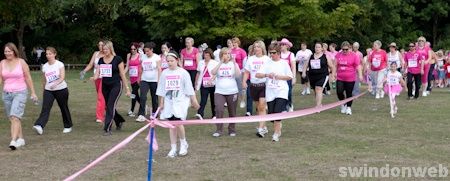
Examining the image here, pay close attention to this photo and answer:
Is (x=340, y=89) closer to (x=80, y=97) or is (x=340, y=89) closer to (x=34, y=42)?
(x=80, y=97)

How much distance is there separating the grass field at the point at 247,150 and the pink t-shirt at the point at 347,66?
967 millimetres

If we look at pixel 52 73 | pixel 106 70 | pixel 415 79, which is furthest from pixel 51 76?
pixel 415 79

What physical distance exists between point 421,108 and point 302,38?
24606 mm

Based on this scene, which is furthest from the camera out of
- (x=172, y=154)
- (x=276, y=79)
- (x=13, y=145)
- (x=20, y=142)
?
(x=276, y=79)

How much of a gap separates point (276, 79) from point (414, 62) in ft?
32.5

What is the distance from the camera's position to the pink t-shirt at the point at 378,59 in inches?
733

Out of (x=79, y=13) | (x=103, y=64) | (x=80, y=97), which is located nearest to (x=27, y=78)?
(x=103, y=64)

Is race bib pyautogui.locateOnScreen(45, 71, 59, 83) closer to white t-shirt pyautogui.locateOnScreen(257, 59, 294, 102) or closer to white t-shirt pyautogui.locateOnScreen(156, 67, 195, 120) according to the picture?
white t-shirt pyautogui.locateOnScreen(156, 67, 195, 120)

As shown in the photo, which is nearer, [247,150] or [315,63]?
[247,150]

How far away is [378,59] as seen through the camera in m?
18.7

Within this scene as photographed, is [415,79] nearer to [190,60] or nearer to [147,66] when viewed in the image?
[190,60]

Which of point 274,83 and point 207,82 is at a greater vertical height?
point 274,83

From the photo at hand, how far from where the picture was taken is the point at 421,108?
53.3ft

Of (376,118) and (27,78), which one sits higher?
(27,78)
